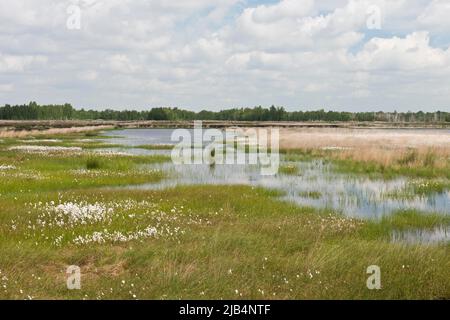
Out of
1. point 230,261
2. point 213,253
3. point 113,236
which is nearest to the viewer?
point 230,261

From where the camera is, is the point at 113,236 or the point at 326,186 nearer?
the point at 113,236

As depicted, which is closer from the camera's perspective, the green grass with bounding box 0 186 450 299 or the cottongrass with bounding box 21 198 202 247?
the green grass with bounding box 0 186 450 299

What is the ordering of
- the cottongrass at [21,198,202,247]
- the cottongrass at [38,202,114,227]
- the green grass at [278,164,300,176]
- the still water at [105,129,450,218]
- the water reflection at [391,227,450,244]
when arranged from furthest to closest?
the green grass at [278,164,300,176]
the still water at [105,129,450,218]
the cottongrass at [38,202,114,227]
the water reflection at [391,227,450,244]
the cottongrass at [21,198,202,247]

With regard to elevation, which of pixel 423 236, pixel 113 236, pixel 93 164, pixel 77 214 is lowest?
pixel 423 236

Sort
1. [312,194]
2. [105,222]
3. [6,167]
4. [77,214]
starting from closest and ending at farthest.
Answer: [105,222], [77,214], [312,194], [6,167]

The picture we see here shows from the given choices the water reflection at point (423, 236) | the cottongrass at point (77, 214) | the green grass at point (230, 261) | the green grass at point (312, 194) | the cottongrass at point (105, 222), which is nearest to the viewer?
the green grass at point (230, 261)

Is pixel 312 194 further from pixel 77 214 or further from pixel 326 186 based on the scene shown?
pixel 77 214

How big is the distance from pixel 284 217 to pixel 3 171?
1925 centimetres

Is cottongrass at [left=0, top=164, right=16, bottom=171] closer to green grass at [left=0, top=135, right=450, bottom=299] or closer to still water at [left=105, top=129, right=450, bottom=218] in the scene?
still water at [left=105, top=129, right=450, bottom=218]

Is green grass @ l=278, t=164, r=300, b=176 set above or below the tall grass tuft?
below

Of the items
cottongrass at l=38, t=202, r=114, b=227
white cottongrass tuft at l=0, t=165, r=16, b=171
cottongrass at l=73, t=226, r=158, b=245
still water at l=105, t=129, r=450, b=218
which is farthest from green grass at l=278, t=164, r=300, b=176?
cottongrass at l=73, t=226, r=158, b=245

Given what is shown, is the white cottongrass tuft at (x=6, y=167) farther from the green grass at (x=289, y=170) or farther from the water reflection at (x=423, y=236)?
the water reflection at (x=423, y=236)

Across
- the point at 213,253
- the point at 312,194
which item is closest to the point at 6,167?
the point at 312,194

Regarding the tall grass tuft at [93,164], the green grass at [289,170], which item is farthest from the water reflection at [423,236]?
the tall grass tuft at [93,164]
